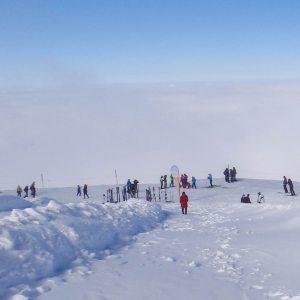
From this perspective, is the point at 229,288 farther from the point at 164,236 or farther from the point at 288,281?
the point at 164,236

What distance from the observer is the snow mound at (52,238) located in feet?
23.0

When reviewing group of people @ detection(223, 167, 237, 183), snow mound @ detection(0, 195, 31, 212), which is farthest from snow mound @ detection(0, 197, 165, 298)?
group of people @ detection(223, 167, 237, 183)

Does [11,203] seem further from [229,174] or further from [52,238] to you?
[229,174]

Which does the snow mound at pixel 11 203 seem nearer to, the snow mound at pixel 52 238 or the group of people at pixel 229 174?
the snow mound at pixel 52 238

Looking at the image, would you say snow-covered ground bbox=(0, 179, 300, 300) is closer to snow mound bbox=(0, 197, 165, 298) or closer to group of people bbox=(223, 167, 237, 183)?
snow mound bbox=(0, 197, 165, 298)

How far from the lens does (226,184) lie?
34250 mm

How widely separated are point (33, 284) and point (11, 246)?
106 centimetres

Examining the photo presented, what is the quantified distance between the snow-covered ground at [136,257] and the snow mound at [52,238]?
2 cm

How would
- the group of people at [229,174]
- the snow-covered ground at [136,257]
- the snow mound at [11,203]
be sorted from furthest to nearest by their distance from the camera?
the group of people at [229,174] → the snow mound at [11,203] → the snow-covered ground at [136,257]

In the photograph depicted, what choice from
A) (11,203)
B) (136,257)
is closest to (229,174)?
(11,203)

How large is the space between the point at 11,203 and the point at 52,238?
33.0 ft

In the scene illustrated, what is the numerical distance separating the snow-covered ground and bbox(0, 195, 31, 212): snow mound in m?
5.23

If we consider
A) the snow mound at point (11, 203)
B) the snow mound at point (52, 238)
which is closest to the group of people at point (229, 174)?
the snow mound at point (11, 203)

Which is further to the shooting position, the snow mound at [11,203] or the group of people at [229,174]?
the group of people at [229,174]
